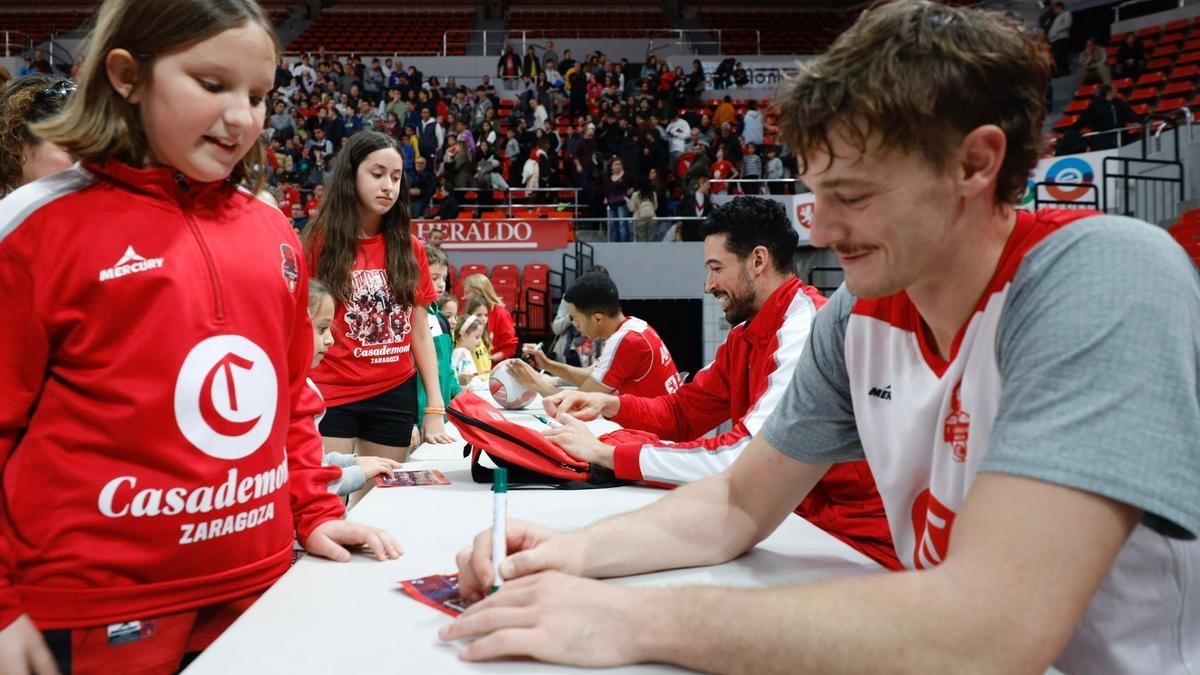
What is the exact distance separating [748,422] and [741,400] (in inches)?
23.6

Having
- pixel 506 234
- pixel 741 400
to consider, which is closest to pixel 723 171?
pixel 506 234

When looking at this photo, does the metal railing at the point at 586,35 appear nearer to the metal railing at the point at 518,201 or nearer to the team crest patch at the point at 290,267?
the metal railing at the point at 518,201

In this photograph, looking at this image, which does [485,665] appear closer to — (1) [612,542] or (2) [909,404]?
(1) [612,542]

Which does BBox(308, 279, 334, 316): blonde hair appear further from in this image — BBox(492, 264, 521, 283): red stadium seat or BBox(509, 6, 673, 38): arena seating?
BBox(509, 6, 673, 38): arena seating

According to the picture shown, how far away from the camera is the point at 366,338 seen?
10.1ft

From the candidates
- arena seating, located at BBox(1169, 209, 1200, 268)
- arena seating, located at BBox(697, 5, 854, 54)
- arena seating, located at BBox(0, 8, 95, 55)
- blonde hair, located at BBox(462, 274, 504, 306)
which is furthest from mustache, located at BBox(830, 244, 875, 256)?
arena seating, located at BBox(0, 8, 95, 55)

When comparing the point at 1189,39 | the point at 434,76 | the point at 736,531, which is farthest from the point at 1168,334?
the point at 434,76

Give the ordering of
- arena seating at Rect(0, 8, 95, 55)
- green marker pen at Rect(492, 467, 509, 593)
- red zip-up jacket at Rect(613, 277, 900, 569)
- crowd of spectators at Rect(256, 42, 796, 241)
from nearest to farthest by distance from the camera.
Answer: green marker pen at Rect(492, 467, 509, 593), red zip-up jacket at Rect(613, 277, 900, 569), crowd of spectators at Rect(256, 42, 796, 241), arena seating at Rect(0, 8, 95, 55)

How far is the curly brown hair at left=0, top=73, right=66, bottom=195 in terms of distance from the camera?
1.73 meters

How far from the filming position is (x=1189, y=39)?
37.7 feet

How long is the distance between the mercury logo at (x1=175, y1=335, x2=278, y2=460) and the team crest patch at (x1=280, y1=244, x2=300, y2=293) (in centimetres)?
14

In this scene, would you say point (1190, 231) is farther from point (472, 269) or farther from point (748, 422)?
point (748, 422)

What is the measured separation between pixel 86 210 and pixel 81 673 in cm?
58

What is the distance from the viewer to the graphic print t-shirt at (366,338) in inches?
120
